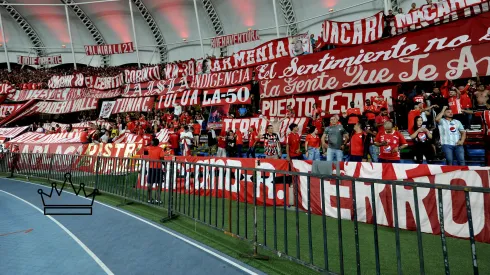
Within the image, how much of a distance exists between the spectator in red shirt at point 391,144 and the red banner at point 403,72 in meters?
4.85

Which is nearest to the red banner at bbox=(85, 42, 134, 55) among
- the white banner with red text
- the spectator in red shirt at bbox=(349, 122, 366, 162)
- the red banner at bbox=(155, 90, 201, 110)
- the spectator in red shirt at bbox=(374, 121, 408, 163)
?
the white banner with red text

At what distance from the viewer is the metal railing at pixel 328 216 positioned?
2.98 meters

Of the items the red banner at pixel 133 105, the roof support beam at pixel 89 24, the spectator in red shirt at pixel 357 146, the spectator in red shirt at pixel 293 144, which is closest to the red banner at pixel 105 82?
the red banner at pixel 133 105

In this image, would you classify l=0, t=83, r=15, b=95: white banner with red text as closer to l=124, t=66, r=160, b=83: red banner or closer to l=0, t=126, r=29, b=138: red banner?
l=0, t=126, r=29, b=138: red banner

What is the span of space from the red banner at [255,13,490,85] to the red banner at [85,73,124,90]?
53.4ft

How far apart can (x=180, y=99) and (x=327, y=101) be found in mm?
11214

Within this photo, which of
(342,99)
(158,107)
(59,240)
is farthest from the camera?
(158,107)

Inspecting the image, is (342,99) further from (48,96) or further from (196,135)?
(48,96)

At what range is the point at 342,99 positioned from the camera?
495 inches

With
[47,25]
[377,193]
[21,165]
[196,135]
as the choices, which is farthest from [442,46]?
[47,25]

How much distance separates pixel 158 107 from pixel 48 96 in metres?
15.9

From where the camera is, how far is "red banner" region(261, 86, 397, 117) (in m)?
11.7

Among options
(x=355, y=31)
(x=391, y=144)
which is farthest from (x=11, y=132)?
(x=391, y=144)

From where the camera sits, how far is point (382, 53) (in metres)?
11.6
